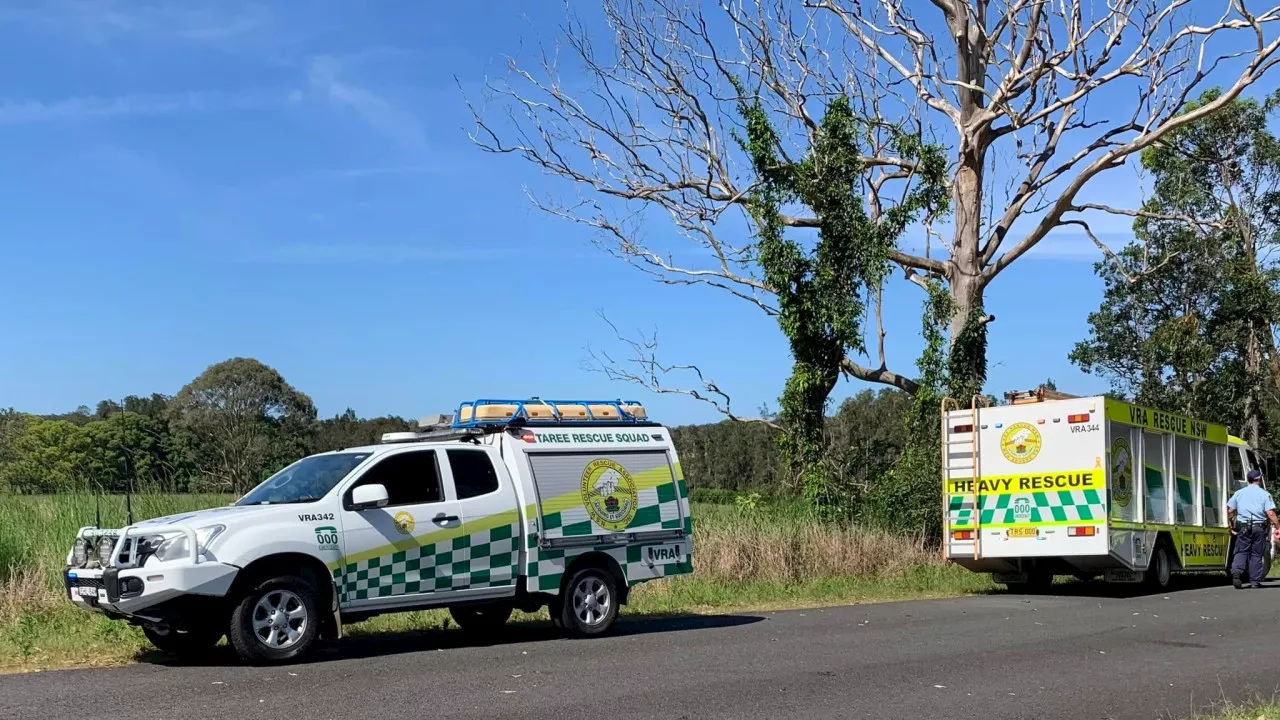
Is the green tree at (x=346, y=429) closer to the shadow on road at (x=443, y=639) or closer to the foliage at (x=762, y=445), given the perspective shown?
the foliage at (x=762, y=445)

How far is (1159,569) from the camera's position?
18.6 meters

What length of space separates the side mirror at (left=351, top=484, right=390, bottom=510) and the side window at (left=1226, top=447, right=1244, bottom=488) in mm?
16477

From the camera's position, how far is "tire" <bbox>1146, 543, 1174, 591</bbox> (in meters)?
18.5

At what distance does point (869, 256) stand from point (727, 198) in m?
5.43

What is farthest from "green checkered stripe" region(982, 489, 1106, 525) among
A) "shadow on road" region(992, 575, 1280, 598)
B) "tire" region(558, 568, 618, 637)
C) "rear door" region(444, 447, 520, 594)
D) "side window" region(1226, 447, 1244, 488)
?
"rear door" region(444, 447, 520, 594)

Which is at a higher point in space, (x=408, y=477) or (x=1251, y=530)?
(x=408, y=477)

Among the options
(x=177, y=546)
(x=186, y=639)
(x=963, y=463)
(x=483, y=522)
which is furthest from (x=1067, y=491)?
(x=177, y=546)

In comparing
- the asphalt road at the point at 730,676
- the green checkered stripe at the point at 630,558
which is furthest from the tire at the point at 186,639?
the green checkered stripe at the point at 630,558

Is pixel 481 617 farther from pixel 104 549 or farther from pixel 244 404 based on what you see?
pixel 244 404

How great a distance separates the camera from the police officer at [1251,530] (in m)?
19.4

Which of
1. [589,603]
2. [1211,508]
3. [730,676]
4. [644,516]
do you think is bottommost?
[730,676]

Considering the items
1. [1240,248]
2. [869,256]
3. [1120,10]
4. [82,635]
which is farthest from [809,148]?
[82,635]

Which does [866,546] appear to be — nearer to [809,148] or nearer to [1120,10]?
[809,148]

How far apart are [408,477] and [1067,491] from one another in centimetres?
1007
